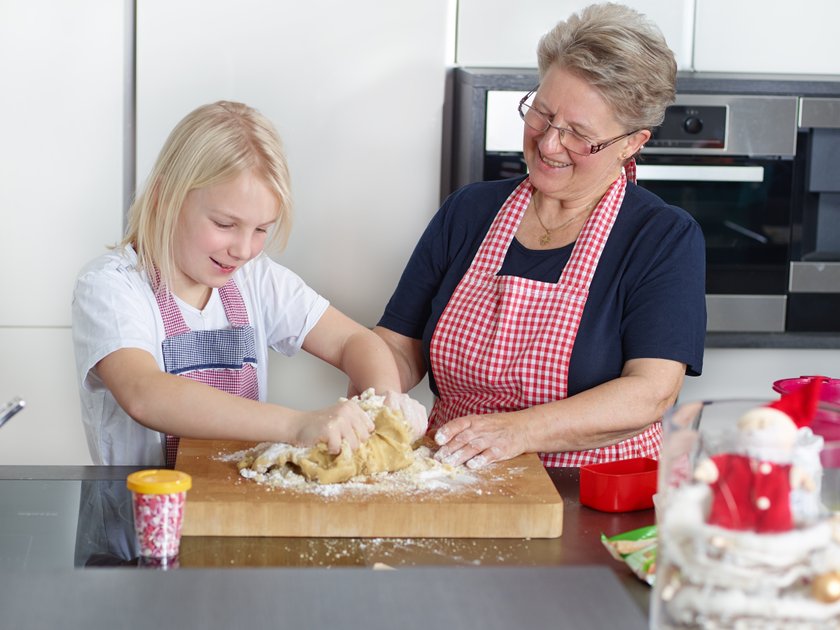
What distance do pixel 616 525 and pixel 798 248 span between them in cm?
139

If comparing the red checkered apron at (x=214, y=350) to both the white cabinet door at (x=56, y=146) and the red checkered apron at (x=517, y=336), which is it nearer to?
the red checkered apron at (x=517, y=336)

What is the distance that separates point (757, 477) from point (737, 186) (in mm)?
1753

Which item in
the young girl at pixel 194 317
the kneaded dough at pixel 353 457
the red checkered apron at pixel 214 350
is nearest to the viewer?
the kneaded dough at pixel 353 457

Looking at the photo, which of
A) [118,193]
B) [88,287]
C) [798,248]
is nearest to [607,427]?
[88,287]

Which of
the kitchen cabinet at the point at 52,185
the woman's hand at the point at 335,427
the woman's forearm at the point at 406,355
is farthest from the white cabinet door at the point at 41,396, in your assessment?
the woman's hand at the point at 335,427

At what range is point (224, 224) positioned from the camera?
144cm

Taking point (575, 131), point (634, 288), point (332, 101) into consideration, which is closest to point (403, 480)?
point (634, 288)

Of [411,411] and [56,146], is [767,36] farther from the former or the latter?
[56,146]

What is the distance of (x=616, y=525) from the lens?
115cm

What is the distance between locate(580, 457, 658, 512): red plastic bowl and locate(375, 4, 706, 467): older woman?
255mm

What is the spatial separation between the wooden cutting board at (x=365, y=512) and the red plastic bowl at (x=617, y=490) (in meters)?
0.05

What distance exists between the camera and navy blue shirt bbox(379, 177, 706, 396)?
1566mm

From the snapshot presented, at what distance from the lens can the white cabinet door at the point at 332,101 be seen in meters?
2.18

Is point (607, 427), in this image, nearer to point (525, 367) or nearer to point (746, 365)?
point (525, 367)
